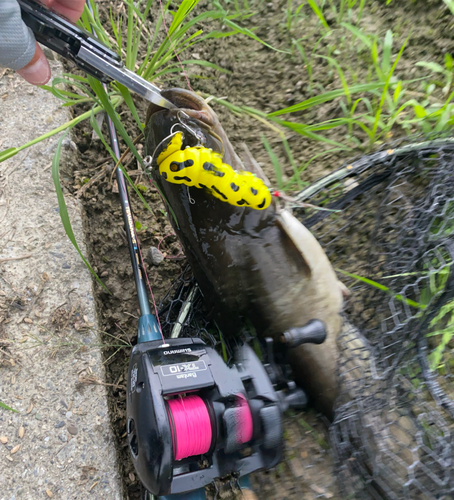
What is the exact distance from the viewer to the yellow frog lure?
1382mm

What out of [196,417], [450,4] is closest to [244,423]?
[196,417]

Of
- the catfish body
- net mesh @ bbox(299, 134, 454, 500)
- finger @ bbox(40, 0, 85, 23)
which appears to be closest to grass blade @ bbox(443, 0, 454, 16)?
net mesh @ bbox(299, 134, 454, 500)

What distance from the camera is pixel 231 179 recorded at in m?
1.44

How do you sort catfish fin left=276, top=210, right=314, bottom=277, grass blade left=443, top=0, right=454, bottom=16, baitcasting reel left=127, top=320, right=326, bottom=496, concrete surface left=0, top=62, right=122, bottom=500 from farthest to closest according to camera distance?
grass blade left=443, top=0, right=454, bottom=16
catfish fin left=276, top=210, right=314, bottom=277
concrete surface left=0, top=62, right=122, bottom=500
baitcasting reel left=127, top=320, right=326, bottom=496

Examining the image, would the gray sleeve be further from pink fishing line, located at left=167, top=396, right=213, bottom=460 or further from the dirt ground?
pink fishing line, located at left=167, top=396, right=213, bottom=460

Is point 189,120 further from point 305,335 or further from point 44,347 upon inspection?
point 44,347

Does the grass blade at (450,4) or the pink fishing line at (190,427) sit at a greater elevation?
the grass blade at (450,4)

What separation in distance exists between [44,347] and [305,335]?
3.71 feet

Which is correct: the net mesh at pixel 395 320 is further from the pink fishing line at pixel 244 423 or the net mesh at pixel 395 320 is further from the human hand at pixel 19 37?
the human hand at pixel 19 37

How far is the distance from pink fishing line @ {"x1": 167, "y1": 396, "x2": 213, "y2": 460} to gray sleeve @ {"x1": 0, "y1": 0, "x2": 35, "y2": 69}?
47.3 inches

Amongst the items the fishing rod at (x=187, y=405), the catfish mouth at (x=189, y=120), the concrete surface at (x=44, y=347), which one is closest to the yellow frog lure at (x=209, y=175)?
the catfish mouth at (x=189, y=120)

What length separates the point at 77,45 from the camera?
1285 mm

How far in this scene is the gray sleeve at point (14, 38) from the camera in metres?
1.15

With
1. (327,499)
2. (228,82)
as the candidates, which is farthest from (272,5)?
(327,499)
